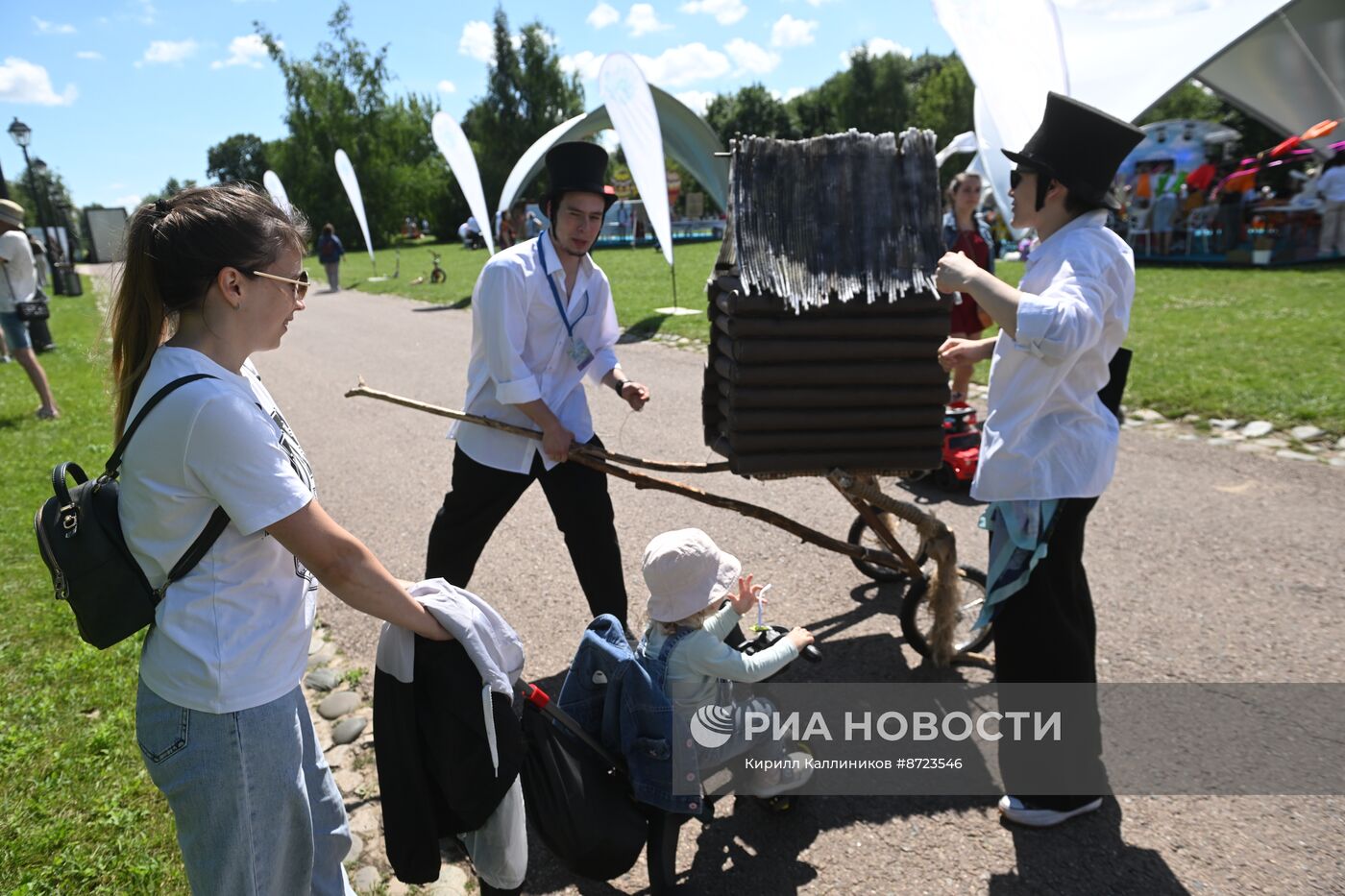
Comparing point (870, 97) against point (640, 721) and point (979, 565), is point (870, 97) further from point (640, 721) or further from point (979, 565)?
point (640, 721)

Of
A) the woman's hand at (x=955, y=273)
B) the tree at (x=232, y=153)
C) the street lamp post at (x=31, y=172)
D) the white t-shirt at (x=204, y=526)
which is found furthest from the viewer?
the tree at (x=232, y=153)

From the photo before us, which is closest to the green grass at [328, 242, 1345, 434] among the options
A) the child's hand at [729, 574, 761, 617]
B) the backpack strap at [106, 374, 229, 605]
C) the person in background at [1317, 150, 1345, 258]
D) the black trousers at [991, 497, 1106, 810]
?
the person in background at [1317, 150, 1345, 258]

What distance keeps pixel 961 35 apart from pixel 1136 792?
9.95m

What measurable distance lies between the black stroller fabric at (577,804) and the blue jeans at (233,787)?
0.57 m

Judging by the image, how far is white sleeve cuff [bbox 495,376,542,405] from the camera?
11.1 feet

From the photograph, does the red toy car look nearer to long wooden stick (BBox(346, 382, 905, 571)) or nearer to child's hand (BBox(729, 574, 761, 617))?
long wooden stick (BBox(346, 382, 905, 571))

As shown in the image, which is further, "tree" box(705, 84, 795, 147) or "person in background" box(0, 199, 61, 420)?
"tree" box(705, 84, 795, 147)

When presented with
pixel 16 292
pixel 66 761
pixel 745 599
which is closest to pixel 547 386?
pixel 745 599

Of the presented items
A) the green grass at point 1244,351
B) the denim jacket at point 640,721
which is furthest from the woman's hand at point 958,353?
the green grass at point 1244,351

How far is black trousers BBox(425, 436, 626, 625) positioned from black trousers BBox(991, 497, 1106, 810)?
5.17ft

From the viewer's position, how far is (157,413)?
1599 mm

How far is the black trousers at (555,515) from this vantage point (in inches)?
141

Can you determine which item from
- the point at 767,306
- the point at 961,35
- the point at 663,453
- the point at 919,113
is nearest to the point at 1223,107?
the point at 919,113

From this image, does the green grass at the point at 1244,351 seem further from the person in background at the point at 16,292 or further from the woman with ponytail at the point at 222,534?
the person in background at the point at 16,292
